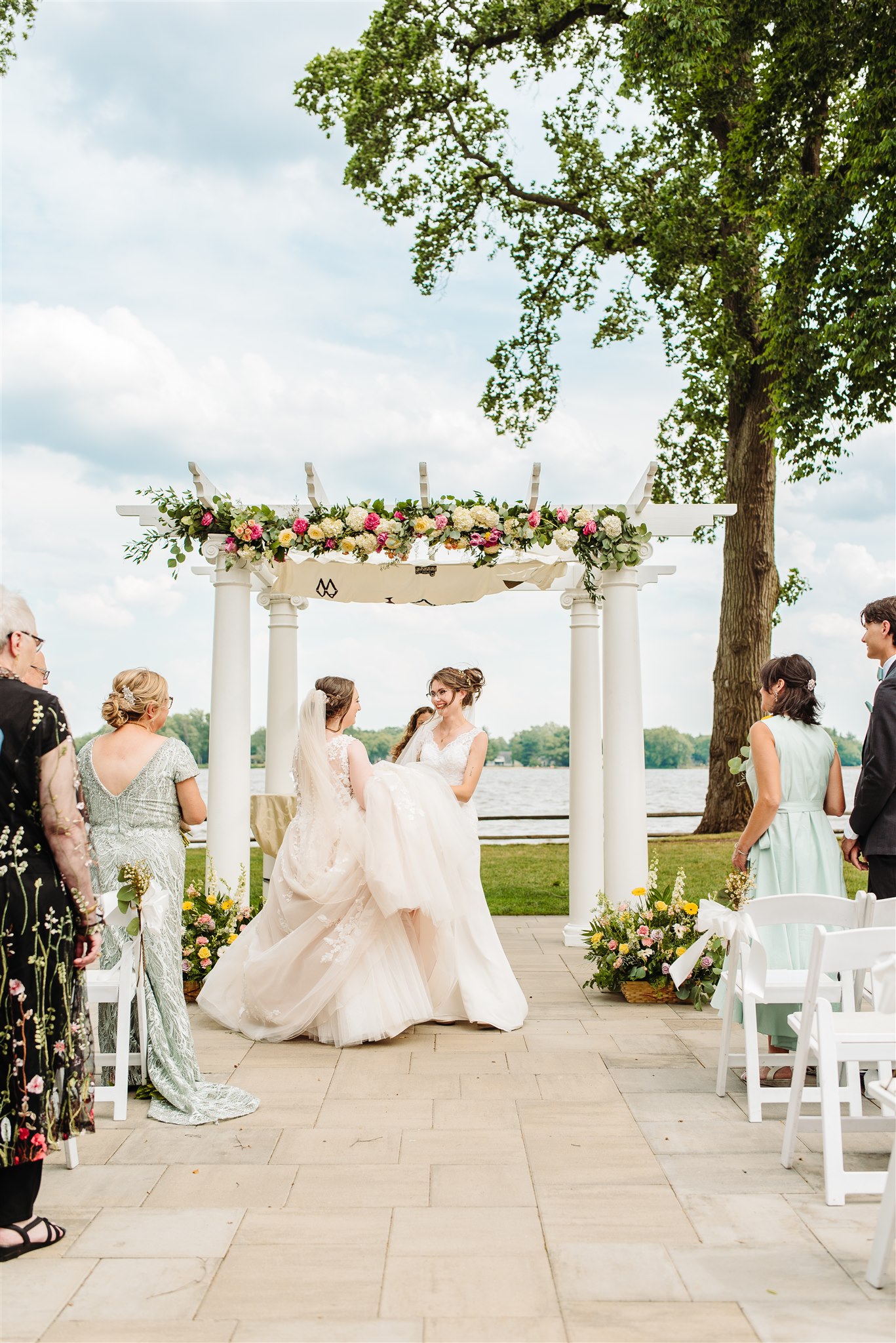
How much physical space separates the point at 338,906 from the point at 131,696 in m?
1.81

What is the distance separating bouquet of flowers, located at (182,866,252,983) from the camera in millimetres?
7215

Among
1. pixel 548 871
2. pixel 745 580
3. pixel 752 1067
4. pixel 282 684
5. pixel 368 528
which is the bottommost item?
pixel 548 871

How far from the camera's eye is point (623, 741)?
8336mm

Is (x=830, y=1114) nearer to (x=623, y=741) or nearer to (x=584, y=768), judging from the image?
(x=623, y=741)

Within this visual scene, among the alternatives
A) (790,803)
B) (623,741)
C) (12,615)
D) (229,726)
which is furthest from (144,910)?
(623,741)

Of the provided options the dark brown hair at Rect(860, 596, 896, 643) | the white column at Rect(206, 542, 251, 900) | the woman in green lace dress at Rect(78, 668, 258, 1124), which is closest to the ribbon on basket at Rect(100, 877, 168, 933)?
the woman in green lace dress at Rect(78, 668, 258, 1124)

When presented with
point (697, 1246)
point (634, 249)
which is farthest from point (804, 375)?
point (697, 1246)

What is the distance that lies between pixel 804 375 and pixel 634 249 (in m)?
5.78

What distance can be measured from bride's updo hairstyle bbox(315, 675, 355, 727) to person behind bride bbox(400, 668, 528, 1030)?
0.72 meters

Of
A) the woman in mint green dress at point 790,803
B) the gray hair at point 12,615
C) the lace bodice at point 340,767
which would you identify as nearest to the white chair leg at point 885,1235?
the woman in mint green dress at point 790,803

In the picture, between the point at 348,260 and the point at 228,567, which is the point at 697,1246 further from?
the point at 348,260

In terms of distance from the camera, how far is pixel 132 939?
16.8 ft

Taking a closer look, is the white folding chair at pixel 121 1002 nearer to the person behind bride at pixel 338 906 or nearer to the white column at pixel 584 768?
the person behind bride at pixel 338 906

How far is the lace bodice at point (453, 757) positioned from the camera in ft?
23.4
